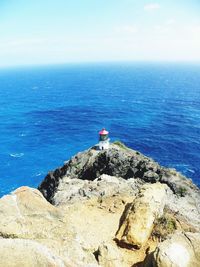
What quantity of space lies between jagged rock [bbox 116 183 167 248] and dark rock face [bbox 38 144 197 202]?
14.8 metres

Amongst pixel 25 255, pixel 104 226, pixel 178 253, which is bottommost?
pixel 104 226

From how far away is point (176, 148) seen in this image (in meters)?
99.4

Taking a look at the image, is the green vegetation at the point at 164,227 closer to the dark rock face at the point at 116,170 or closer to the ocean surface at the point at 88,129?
the dark rock face at the point at 116,170

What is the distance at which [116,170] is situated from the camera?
2058 inches

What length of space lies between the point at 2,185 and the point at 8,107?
101174 millimetres

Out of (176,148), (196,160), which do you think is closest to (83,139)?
(176,148)

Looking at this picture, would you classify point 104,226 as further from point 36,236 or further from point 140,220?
point 36,236

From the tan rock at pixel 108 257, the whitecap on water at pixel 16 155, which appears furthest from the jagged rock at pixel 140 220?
the whitecap on water at pixel 16 155

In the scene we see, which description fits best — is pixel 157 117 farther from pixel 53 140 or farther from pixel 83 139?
pixel 53 140

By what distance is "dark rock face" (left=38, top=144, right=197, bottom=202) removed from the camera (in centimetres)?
4474

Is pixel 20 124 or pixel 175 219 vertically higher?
pixel 175 219

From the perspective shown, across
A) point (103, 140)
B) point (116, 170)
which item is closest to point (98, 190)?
point (116, 170)

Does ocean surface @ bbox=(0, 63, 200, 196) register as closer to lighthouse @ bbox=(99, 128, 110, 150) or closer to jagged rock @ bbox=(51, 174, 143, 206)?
lighthouse @ bbox=(99, 128, 110, 150)

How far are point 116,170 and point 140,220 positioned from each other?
88.7ft
